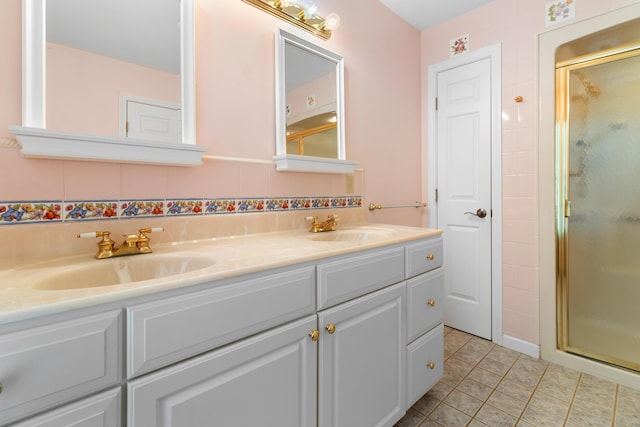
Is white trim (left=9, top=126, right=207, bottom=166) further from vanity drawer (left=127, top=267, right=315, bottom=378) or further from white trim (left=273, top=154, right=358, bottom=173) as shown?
vanity drawer (left=127, top=267, right=315, bottom=378)

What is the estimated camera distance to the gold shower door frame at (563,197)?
182 centimetres

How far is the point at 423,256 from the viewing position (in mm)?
1392

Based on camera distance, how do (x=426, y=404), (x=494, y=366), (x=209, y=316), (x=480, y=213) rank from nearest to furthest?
1. (x=209, y=316)
2. (x=426, y=404)
3. (x=494, y=366)
4. (x=480, y=213)

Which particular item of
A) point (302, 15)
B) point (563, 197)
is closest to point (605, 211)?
point (563, 197)

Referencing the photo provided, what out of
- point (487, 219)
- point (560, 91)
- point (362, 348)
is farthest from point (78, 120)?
point (560, 91)

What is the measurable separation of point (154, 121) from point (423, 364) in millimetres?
1549

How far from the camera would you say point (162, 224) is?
114cm

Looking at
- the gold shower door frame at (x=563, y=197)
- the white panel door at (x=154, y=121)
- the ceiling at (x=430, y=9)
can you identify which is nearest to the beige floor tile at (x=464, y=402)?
the gold shower door frame at (x=563, y=197)

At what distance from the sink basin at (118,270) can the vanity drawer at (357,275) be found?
366 mm

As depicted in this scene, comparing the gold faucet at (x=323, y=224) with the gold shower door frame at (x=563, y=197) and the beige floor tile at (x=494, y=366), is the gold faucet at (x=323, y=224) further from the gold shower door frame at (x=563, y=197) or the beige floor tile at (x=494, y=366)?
the gold shower door frame at (x=563, y=197)

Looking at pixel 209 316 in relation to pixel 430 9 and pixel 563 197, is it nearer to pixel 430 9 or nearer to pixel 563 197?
pixel 563 197

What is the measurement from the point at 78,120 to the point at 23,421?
0.85 meters

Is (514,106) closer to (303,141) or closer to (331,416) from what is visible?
(303,141)

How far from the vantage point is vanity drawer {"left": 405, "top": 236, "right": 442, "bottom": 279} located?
1318 mm
